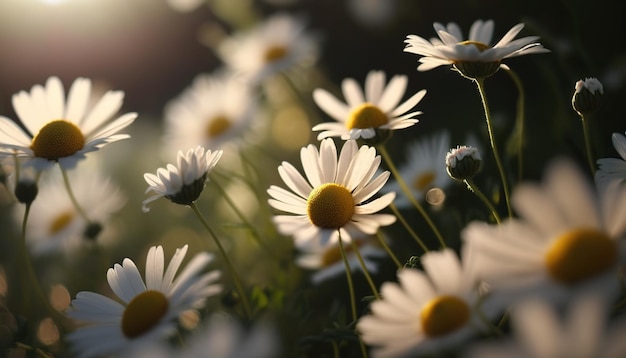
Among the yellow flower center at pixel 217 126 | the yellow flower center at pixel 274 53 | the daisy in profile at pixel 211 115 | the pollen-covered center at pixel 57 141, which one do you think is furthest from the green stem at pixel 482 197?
the yellow flower center at pixel 274 53

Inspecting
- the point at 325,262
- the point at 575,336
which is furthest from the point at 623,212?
the point at 325,262

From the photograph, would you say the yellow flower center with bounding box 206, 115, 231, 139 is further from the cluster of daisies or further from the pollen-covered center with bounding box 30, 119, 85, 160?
the pollen-covered center with bounding box 30, 119, 85, 160

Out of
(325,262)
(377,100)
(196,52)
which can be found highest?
(196,52)

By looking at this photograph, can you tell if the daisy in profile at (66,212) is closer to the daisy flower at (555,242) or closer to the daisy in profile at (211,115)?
the daisy in profile at (211,115)

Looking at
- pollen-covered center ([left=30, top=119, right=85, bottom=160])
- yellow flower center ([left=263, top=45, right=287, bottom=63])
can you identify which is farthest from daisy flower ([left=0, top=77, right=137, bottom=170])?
yellow flower center ([left=263, top=45, right=287, bottom=63])

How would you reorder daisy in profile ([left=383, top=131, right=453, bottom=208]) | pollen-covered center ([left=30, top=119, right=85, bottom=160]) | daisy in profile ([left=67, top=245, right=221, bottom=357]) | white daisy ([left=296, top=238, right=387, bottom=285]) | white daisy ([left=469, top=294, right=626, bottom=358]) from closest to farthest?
white daisy ([left=469, top=294, right=626, bottom=358]) < daisy in profile ([left=67, top=245, right=221, bottom=357]) < pollen-covered center ([left=30, top=119, right=85, bottom=160]) < white daisy ([left=296, top=238, right=387, bottom=285]) < daisy in profile ([left=383, top=131, right=453, bottom=208])

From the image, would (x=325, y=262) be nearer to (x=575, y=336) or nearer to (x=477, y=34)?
(x=477, y=34)

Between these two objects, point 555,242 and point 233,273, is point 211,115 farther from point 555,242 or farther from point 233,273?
point 555,242

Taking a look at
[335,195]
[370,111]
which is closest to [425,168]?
[370,111]
